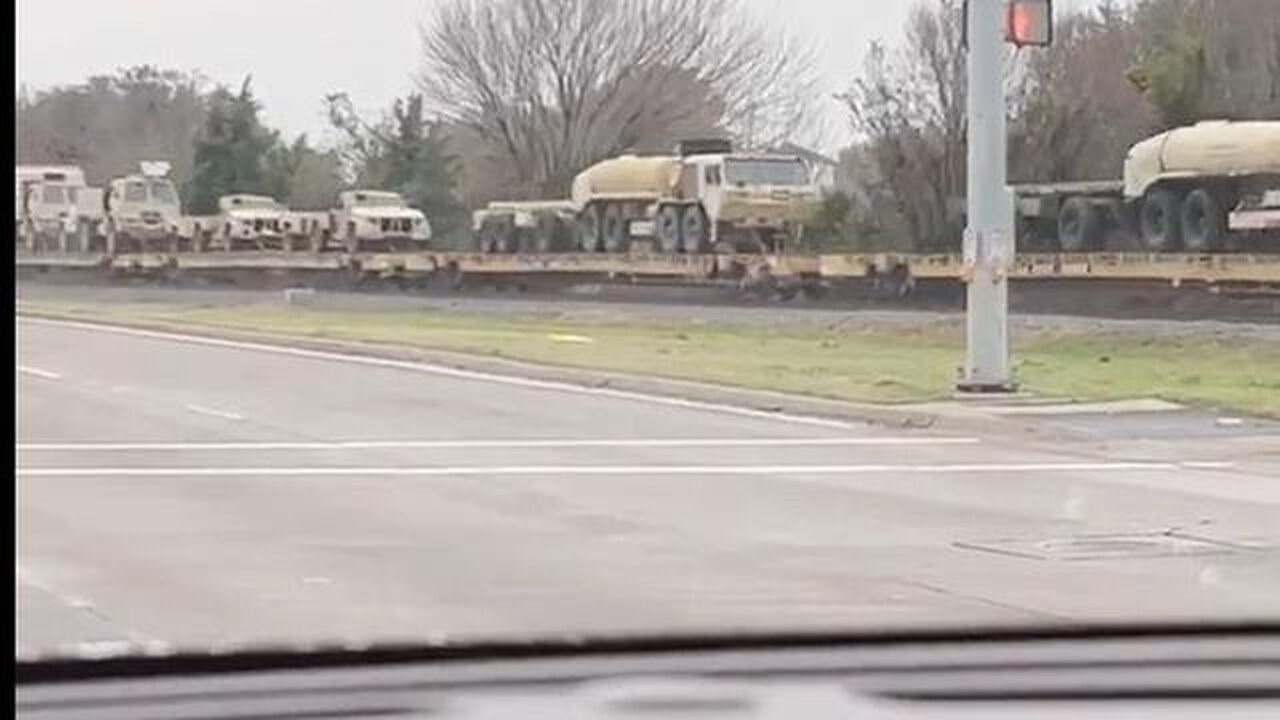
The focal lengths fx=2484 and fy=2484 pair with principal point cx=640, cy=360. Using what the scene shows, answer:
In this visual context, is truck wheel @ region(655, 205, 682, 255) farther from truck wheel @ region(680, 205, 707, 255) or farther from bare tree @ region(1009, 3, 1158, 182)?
bare tree @ region(1009, 3, 1158, 182)

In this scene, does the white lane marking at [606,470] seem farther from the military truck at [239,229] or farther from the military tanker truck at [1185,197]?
the military truck at [239,229]

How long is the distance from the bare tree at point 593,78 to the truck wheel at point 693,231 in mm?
16835

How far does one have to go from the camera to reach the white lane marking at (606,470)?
16.7m

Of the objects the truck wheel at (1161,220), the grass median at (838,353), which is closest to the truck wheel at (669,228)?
the grass median at (838,353)

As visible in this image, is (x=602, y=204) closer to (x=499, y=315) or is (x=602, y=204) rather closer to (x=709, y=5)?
(x=499, y=315)

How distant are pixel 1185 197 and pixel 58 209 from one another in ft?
72.1

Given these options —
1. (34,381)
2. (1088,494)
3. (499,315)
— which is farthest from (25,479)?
(499,315)

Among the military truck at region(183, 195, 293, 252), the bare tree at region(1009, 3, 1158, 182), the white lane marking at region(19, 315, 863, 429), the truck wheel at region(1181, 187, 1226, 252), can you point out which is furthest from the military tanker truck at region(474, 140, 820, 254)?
the white lane marking at region(19, 315, 863, 429)

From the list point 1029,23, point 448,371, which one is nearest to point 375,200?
point 448,371

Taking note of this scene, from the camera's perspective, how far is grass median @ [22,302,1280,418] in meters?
24.4

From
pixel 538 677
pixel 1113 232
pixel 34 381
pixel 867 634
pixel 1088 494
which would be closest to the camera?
pixel 538 677

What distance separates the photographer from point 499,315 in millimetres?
44688

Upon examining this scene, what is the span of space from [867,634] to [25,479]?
1280cm

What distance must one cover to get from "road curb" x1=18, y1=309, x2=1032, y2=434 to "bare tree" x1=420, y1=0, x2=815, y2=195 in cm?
3079
